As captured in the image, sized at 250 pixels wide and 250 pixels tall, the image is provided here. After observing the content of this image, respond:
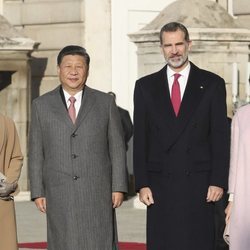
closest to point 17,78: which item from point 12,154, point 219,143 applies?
point 12,154

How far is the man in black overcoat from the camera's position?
398 inches

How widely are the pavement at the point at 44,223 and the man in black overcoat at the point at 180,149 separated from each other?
17.3 feet

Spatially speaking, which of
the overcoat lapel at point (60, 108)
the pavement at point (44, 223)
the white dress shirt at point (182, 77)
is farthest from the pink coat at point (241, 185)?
the pavement at point (44, 223)

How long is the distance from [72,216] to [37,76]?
39.1ft

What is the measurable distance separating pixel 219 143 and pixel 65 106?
1.17 metres

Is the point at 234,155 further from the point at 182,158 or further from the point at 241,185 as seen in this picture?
the point at 182,158

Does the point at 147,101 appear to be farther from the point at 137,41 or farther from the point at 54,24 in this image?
the point at 54,24

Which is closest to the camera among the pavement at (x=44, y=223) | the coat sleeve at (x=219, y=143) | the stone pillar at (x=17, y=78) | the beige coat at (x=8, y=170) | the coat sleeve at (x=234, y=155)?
the coat sleeve at (x=234, y=155)

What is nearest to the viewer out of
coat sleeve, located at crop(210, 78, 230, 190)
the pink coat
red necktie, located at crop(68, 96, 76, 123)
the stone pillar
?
the pink coat

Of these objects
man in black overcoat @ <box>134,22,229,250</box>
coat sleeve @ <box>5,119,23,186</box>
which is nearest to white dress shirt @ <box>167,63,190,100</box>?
man in black overcoat @ <box>134,22,229,250</box>

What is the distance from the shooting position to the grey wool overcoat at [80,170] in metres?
10.3

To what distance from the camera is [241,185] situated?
30.4 feet

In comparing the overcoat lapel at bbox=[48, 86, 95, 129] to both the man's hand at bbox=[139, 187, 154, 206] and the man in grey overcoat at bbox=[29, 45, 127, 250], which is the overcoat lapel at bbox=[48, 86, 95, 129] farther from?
the man's hand at bbox=[139, 187, 154, 206]

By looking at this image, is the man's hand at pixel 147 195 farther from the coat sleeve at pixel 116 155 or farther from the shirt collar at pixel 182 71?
the shirt collar at pixel 182 71
